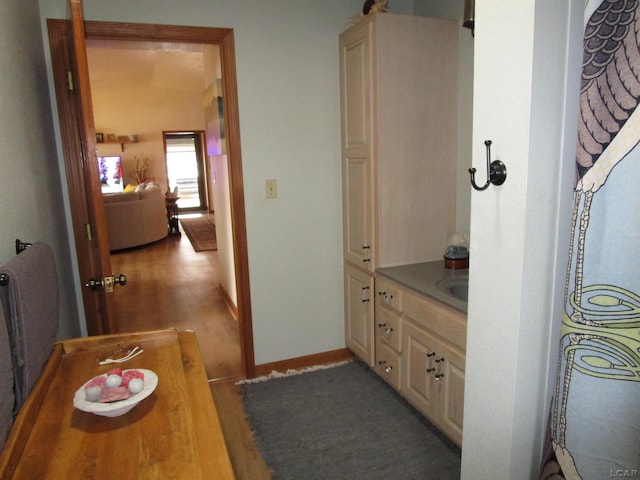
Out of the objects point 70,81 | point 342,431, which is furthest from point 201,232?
point 342,431

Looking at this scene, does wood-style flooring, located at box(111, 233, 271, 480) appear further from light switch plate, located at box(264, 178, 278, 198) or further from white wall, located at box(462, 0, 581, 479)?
white wall, located at box(462, 0, 581, 479)

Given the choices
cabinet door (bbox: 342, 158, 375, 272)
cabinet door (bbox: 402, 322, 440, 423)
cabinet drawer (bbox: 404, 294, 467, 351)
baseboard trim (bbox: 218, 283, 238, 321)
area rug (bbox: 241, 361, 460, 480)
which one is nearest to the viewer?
cabinet drawer (bbox: 404, 294, 467, 351)

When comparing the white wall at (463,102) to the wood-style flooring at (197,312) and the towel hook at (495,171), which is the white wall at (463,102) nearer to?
the towel hook at (495,171)

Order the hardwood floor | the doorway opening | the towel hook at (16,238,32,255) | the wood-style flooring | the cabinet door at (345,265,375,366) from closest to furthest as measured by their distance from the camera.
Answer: the towel hook at (16,238,32,255) < the wood-style flooring < the cabinet door at (345,265,375,366) < the hardwood floor < the doorway opening

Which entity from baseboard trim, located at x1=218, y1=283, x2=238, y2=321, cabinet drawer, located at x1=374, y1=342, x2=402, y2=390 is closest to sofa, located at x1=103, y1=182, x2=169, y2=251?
baseboard trim, located at x1=218, y1=283, x2=238, y2=321

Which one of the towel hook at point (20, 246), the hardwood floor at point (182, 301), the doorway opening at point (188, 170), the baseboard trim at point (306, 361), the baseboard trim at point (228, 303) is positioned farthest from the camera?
the doorway opening at point (188, 170)

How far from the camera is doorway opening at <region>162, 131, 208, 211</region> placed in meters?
11.1

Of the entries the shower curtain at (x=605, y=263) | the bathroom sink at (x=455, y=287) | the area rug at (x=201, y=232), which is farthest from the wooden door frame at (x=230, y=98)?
the area rug at (x=201, y=232)

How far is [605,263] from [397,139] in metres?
1.74

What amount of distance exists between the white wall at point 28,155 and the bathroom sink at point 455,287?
171 centimetres

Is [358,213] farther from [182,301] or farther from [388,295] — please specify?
[182,301]

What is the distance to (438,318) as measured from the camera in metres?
1.98

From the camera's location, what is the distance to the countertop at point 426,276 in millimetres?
2003

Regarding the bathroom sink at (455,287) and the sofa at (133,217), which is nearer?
the bathroom sink at (455,287)
